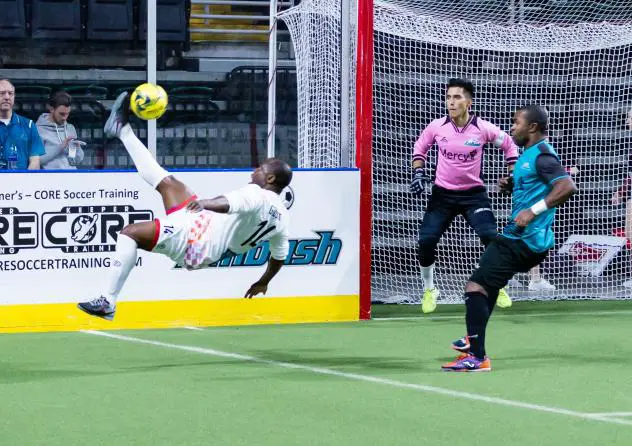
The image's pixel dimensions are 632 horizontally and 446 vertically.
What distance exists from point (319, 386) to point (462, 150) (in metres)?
4.48

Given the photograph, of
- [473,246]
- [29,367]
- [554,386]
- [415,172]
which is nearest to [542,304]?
[473,246]

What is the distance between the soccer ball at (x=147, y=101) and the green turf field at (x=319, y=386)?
1827mm

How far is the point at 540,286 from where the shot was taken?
47.2 ft

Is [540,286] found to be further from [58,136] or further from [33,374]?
[33,374]

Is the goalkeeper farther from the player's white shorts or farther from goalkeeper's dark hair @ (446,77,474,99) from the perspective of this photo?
the player's white shorts

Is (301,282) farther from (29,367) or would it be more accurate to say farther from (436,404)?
(436,404)

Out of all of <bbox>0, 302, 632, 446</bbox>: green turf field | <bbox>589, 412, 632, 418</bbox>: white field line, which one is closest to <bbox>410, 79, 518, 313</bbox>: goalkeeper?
<bbox>0, 302, 632, 446</bbox>: green turf field

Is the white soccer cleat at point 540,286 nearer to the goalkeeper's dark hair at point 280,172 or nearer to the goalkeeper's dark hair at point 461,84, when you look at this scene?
the goalkeeper's dark hair at point 461,84

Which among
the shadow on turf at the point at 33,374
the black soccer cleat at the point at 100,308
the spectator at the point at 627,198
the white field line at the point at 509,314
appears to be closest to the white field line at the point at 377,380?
the black soccer cleat at the point at 100,308

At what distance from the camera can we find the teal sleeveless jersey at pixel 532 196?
29.3 ft

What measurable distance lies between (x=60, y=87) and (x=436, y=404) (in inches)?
463

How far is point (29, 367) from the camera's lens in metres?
9.23

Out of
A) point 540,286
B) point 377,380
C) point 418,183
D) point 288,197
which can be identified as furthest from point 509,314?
point 377,380

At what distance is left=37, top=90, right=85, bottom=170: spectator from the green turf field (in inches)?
121
